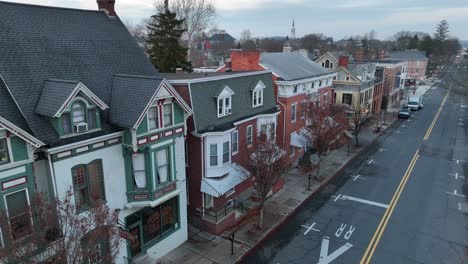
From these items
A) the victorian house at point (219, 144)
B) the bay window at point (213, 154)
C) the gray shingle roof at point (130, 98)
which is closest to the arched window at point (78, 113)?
the gray shingle roof at point (130, 98)

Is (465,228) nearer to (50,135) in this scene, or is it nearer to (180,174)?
(180,174)

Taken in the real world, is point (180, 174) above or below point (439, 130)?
above

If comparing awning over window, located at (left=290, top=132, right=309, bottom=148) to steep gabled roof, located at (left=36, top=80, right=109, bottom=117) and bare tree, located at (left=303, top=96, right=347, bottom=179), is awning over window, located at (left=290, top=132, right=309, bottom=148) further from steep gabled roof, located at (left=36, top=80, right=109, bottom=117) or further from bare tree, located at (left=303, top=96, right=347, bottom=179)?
steep gabled roof, located at (left=36, top=80, right=109, bottom=117)

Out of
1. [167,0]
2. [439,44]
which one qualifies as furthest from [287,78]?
[439,44]

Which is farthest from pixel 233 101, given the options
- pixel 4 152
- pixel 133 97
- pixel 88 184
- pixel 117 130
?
pixel 4 152

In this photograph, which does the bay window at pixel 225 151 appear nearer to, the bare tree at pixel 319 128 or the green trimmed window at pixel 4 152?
the bare tree at pixel 319 128

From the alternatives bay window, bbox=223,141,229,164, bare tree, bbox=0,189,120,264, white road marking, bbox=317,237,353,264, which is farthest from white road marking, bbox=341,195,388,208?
bare tree, bbox=0,189,120,264

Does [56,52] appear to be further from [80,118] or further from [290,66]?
[290,66]
